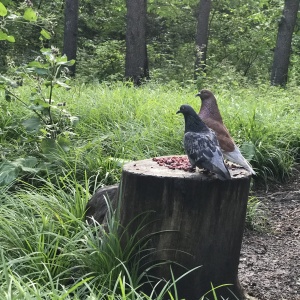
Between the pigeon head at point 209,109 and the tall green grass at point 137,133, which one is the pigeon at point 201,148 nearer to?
the pigeon head at point 209,109

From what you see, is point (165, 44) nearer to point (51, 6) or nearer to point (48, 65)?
point (51, 6)

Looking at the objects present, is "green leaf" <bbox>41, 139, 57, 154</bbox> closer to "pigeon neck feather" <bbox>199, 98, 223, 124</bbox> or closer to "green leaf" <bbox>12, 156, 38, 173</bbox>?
"green leaf" <bbox>12, 156, 38, 173</bbox>

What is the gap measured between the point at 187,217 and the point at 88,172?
2159mm

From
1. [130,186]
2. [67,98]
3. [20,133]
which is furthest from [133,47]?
[130,186]

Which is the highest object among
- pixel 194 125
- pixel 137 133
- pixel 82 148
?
pixel 194 125

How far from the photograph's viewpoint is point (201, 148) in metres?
2.94

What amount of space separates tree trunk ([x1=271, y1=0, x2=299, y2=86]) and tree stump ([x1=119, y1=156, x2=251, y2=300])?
398 inches

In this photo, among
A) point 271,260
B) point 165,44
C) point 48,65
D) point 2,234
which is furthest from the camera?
point 165,44

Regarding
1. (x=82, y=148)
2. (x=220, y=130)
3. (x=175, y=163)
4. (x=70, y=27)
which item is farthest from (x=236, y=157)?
(x=70, y=27)

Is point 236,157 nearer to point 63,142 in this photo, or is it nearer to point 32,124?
point 63,142

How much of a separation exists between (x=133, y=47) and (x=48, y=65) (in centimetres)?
711

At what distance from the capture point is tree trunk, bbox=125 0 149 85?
11664 millimetres

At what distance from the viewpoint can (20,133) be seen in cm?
588

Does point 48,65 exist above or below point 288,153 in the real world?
above
